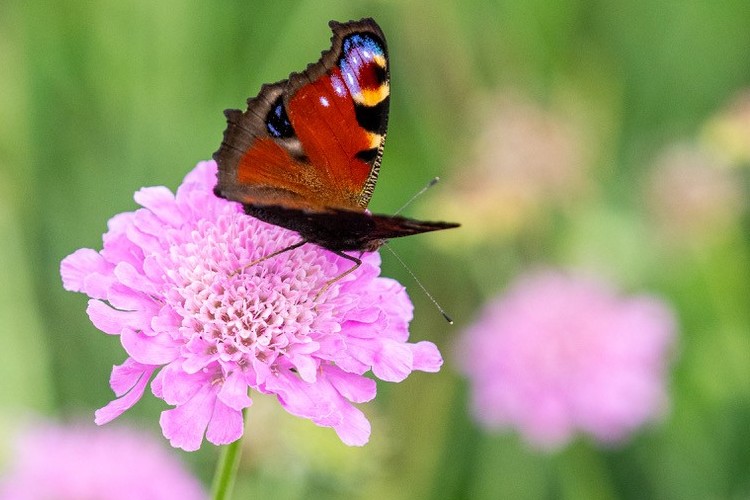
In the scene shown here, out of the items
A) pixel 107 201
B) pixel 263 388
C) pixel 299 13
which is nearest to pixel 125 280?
pixel 263 388

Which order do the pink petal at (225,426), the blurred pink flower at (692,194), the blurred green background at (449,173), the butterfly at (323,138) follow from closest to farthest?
the pink petal at (225,426) < the butterfly at (323,138) < the blurred green background at (449,173) < the blurred pink flower at (692,194)

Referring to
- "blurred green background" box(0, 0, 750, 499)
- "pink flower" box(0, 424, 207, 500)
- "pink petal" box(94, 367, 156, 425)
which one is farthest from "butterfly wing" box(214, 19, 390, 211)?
"pink flower" box(0, 424, 207, 500)

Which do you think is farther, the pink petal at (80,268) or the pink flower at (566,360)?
the pink flower at (566,360)

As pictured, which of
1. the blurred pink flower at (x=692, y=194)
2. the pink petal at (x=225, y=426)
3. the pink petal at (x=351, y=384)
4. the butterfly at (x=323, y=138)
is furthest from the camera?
the blurred pink flower at (x=692, y=194)

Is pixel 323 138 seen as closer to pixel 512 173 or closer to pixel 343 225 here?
pixel 343 225

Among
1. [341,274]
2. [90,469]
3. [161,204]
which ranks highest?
[161,204]

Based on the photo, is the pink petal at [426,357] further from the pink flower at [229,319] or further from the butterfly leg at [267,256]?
the butterfly leg at [267,256]

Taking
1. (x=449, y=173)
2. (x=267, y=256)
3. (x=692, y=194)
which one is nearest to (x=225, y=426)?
(x=267, y=256)

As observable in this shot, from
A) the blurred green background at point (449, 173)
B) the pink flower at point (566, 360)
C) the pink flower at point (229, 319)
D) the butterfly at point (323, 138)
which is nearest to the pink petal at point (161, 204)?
the pink flower at point (229, 319)
